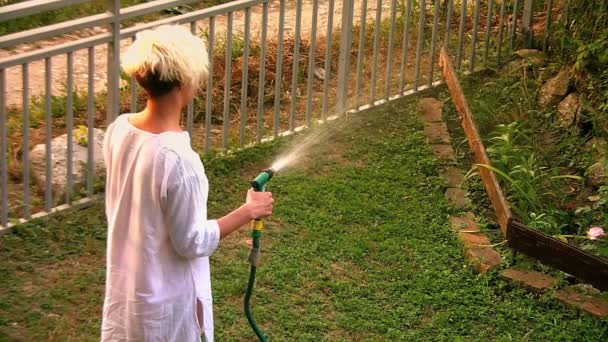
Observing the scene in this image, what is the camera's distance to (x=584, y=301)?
5.57 metres

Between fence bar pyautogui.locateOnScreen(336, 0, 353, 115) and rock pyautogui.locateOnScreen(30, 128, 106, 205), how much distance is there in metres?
1.81

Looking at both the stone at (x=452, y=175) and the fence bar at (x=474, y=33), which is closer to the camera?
the stone at (x=452, y=175)

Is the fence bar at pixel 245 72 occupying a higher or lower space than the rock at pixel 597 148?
higher

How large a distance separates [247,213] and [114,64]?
2557 mm

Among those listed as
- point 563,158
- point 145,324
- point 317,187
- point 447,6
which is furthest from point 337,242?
point 447,6

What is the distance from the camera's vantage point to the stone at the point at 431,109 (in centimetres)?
782

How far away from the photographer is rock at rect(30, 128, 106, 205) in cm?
634

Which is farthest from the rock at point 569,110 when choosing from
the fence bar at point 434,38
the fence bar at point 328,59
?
the fence bar at point 328,59

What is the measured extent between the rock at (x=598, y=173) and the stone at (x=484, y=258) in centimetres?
95

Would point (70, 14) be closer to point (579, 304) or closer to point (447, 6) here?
point (447, 6)

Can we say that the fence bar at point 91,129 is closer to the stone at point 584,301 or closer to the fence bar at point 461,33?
the stone at point 584,301

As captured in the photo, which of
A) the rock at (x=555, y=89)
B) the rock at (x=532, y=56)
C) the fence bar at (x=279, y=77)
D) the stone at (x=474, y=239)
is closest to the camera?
the stone at (x=474, y=239)

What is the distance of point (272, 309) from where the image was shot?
552cm

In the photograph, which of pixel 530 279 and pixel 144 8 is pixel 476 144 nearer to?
pixel 530 279
